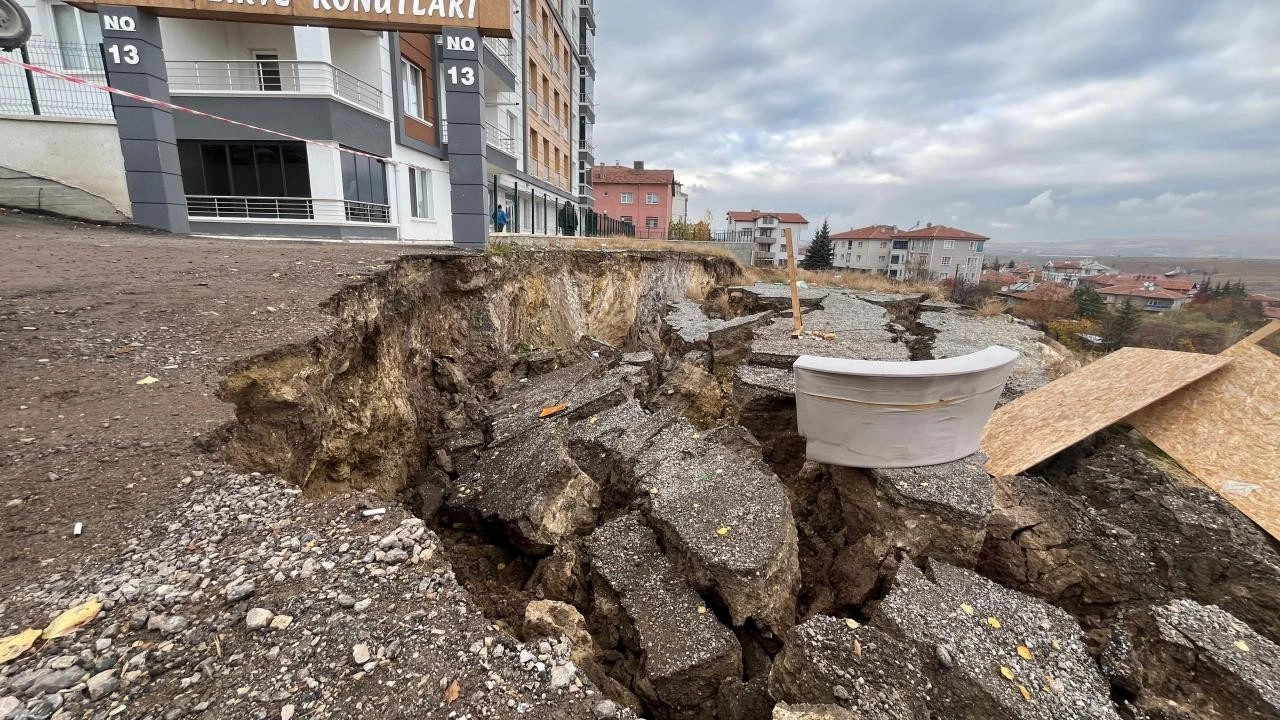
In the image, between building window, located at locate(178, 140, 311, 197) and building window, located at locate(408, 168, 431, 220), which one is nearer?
building window, located at locate(178, 140, 311, 197)

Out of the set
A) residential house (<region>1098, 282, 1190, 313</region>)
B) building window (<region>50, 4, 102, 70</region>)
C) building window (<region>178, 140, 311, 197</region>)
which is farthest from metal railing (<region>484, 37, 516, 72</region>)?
residential house (<region>1098, 282, 1190, 313</region>)

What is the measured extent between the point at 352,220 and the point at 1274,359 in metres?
14.1

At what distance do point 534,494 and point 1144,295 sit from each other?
137ft

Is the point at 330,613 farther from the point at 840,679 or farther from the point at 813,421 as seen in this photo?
the point at 813,421

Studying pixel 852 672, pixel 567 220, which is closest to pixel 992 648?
pixel 852 672

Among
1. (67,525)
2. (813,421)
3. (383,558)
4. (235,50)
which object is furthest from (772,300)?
(235,50)

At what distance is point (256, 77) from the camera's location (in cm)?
1105

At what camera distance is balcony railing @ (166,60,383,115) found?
34.6ft

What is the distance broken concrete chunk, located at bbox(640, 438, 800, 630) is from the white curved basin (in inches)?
25.5

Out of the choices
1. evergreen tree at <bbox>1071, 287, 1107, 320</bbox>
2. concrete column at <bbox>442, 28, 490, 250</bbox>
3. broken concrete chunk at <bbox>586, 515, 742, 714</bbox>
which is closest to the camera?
broken concrete chunk at <bbox>586, 515, 742, 714</bbox>

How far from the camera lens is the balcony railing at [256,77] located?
415 inches

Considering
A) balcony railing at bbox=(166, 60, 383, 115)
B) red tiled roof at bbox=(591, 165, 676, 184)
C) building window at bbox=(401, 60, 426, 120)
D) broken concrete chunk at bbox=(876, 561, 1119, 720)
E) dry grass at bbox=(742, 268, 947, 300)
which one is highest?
red tiled roof at bbox=(591, 165, 676, 184)

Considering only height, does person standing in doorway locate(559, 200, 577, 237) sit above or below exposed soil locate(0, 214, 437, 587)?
above

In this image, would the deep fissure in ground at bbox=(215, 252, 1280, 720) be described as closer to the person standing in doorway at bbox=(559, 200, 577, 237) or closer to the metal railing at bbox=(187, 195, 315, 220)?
the metal railing at bbox=(187, 195, 315, 220)
